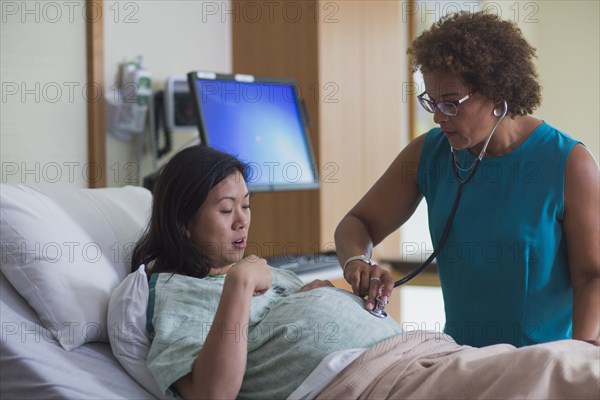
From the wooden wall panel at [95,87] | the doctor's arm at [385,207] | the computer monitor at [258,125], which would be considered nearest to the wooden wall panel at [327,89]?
the computer monitor at [258,125]

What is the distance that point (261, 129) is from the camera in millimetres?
2930

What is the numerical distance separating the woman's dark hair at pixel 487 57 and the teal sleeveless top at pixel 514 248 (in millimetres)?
123

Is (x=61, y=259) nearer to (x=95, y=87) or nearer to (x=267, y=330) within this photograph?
(x=267, y=330)

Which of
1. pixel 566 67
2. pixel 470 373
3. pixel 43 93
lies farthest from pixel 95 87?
pixel 566 67

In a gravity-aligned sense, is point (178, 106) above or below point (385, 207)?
above

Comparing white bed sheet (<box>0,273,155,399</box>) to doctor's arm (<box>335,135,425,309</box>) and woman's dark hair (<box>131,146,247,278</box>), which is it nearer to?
woman's dark hair (<box>131,146,247,278</box>)

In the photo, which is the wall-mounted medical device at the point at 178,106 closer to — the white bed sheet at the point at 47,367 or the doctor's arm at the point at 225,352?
the white bed sheet at the point at 47,367

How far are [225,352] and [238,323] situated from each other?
0.19 feet

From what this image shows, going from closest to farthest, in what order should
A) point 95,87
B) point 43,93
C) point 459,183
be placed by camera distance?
1. point 459,183
2. point 43,93
3. point 95,87

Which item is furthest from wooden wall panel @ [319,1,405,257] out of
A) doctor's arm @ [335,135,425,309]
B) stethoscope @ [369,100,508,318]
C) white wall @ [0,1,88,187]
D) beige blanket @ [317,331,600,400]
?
beige blanket @ [317,331,600,400]

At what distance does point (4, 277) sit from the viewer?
1600mm

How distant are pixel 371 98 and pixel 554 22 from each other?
1201 mm

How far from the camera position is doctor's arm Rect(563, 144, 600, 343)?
1.64 meters

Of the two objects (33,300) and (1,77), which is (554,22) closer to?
(1,77)
